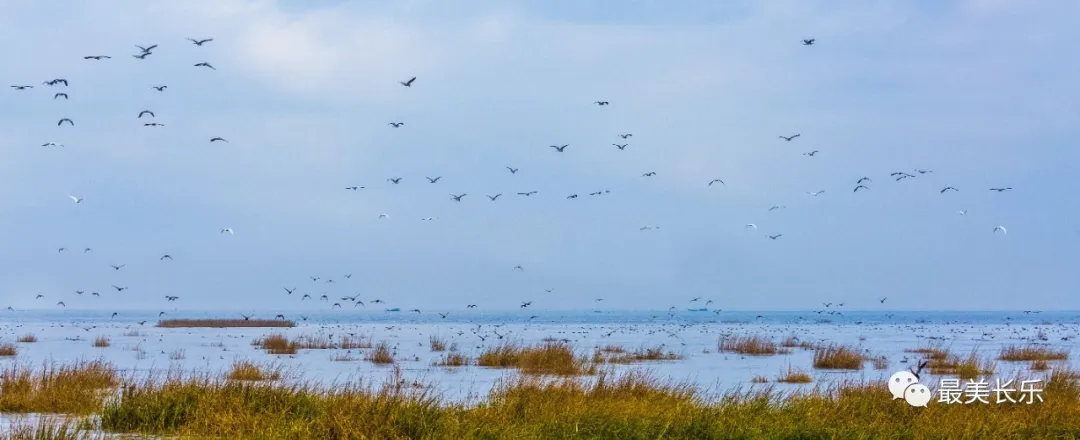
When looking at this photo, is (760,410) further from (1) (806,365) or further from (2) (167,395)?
(1) (806,365)

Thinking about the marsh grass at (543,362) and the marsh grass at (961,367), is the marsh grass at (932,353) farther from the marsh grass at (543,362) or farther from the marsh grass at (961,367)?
the marsh grass at (543,362)

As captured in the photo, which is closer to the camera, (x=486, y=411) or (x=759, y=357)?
(x=486, y=411)

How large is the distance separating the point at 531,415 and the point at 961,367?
1956cm

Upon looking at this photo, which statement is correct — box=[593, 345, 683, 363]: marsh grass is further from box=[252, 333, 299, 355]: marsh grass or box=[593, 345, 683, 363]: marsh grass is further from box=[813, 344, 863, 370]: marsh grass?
box=[252, 333, 299, 355]: marsh grass

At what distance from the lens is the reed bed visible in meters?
13.3

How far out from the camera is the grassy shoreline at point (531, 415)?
1333 cm

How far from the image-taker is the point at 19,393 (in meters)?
18.7

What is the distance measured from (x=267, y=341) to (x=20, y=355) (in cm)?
1070

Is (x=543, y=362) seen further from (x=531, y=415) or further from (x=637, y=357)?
(x=531, y=415)

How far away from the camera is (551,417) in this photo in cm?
1476

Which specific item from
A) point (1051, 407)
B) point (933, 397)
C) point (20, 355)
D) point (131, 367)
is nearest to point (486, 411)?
point (933, 397)

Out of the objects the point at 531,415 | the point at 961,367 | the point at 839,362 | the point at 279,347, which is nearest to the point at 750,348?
the point at 839,362

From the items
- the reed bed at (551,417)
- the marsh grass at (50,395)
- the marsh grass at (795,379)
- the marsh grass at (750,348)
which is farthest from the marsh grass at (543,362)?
the marsh grass at (750,348)

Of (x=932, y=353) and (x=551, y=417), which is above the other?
(x=932, y=353)
